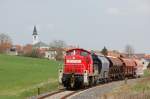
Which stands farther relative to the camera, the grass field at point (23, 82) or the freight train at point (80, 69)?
the freight train at point (80, 69)

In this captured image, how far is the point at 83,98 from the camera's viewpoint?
26.9m

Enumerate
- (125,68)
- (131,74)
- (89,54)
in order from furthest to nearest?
(131,74), (125,68), (89,54)

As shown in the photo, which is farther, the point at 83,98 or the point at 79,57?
the point at 79,57

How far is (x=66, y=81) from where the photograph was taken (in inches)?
1484

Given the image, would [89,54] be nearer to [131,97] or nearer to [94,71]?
[94,71]

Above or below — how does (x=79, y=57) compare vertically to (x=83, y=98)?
above

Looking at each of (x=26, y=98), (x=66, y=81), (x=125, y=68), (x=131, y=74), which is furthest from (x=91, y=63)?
(x=131, y=74)

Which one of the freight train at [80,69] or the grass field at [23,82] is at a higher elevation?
the freight train at [80,69]

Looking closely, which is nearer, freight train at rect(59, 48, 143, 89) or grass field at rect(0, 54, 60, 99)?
grass field at rect(0, 54, 60, 99)

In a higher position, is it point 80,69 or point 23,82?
point 80,69

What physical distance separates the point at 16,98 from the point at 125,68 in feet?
121

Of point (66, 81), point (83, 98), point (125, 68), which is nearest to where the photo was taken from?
point (83, 98)

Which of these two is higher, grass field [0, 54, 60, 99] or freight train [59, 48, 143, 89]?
freight train [59, 48, 143, 89]

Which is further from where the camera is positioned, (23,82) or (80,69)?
(23,82)
